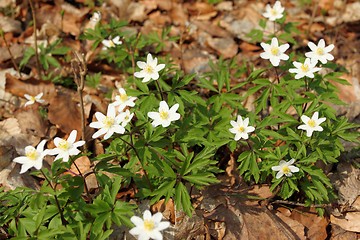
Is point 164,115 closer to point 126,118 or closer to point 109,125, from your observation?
point 126,118

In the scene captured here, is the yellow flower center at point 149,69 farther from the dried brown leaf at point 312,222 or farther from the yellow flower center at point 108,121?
the dried brown leaf at point 312,222

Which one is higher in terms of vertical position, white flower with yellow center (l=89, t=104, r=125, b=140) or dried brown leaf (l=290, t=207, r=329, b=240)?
white flower with yellow center (l=89, t=104, r=125, b=140)

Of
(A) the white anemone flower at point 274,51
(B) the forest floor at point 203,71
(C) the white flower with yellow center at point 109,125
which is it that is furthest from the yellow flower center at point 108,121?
(A) the white anemone flower at point 274,51

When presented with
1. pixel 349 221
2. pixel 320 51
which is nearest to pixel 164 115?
pixel 320 51

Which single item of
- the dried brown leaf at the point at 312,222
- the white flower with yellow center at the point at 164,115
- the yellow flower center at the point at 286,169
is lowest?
the dried brown leaf at the point at 312,222

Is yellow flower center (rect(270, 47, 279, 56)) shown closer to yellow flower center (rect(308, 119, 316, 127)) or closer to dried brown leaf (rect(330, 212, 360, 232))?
yellow flower center (rect(308, 119, 316, 127))

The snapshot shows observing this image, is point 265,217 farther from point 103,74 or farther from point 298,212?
point 103,74

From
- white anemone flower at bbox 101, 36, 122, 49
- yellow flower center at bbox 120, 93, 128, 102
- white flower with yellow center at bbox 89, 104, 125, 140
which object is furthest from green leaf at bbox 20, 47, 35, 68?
white flower with yellow center at bbox 89, 104, 125, 140
